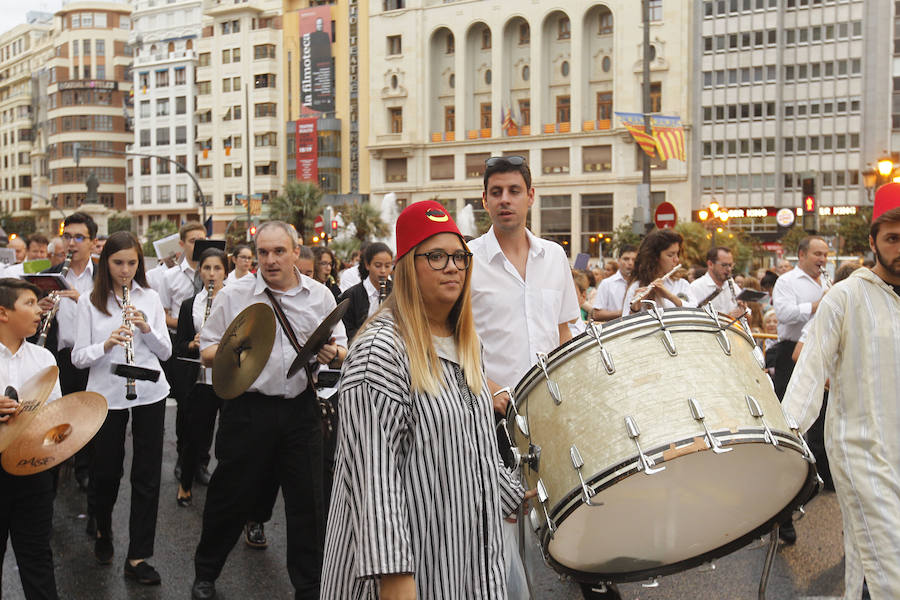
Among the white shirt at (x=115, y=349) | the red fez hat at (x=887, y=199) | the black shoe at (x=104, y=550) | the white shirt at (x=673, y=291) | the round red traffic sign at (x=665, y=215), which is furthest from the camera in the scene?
the round red traffic sign at (x=665, y=215)

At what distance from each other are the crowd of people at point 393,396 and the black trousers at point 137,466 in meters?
0.01

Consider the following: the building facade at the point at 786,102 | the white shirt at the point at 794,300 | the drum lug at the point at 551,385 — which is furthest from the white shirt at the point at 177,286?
the building facade at the point at 786,102

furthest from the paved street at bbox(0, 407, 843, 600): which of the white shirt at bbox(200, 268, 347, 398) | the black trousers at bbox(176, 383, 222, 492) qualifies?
the white shirt at bbox(200, 268, 347, 398)

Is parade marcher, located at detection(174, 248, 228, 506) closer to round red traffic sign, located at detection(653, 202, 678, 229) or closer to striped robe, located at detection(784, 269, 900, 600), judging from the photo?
striped robe, located at detection(784, 269, 900, 600)

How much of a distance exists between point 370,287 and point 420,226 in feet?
18.6

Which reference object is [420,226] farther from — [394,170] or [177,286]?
[394,170]

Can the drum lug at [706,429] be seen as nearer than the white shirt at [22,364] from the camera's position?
Yes

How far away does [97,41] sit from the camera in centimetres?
10662

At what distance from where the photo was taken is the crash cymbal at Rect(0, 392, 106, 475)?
4215mm

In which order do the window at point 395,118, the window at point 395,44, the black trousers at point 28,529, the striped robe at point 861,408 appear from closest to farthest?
1. the striped robe at point 861,408
2. the black trousers at point 28,529
3. the window at point 395,44
4. the window at point 395,118

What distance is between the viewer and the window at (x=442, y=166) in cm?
7669

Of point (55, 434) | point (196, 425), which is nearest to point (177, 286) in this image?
point (196, 425)

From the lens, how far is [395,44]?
7844cm

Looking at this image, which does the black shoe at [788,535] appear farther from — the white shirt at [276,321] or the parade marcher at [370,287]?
the parade marcher at [370,287]
